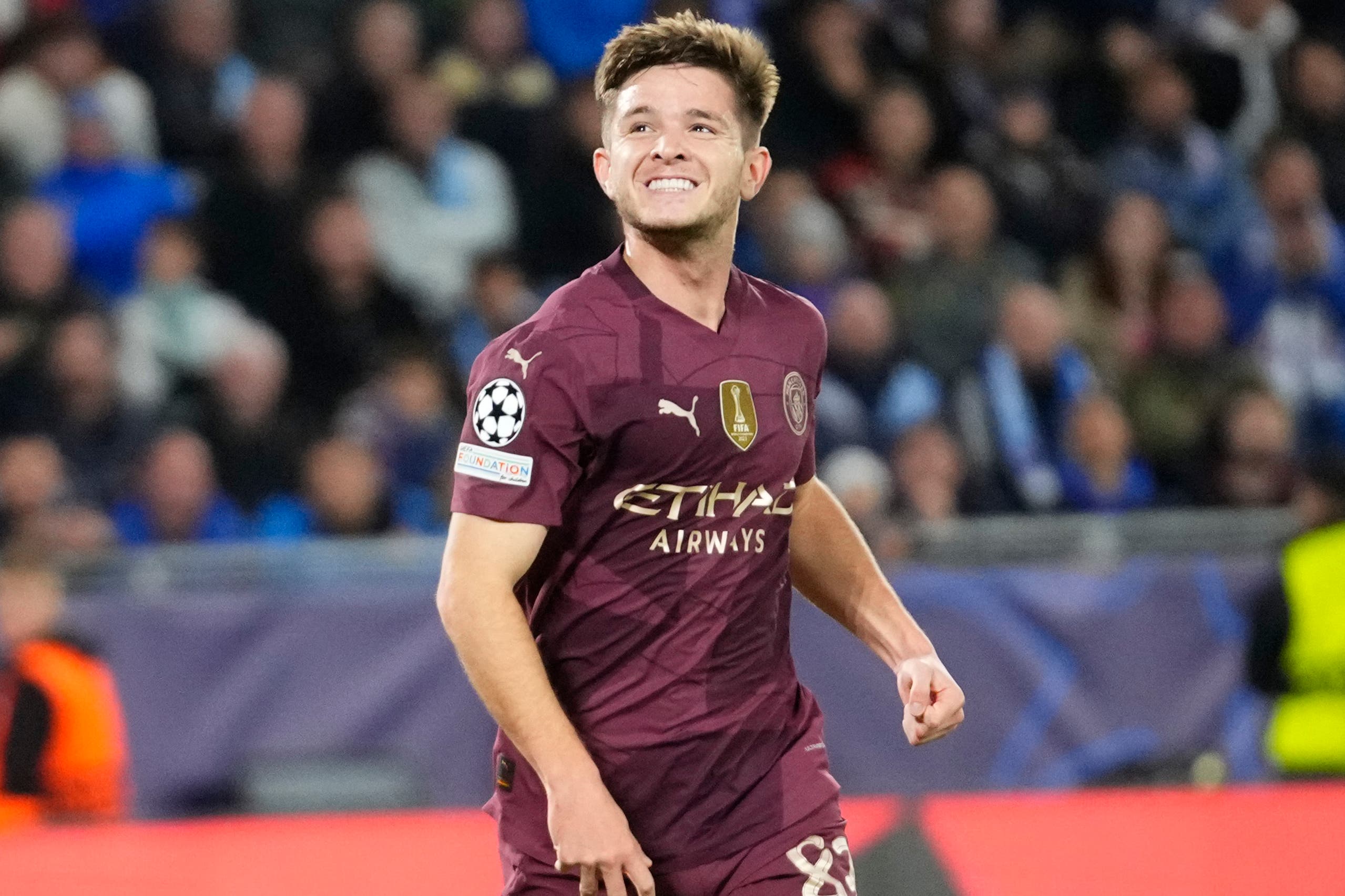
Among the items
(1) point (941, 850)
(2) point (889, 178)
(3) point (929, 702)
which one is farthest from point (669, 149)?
(2) point (889, 178)

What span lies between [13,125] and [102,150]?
386 millimetres

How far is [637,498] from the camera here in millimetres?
2914

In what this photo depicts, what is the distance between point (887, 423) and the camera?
7.67 m

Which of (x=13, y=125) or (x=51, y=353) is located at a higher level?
(x=13, y=125)

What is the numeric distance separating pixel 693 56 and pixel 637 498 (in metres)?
0.70

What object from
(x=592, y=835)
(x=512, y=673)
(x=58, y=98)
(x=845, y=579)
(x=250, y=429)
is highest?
(x=58, y=98)

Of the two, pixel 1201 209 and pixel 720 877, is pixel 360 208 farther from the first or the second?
pixel 720 877

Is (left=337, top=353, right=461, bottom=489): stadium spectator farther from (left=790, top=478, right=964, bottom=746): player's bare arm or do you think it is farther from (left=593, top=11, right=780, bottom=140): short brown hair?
(left=593, top=11, right=780, bottom=140): short brown hair

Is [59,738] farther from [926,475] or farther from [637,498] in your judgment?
[637,498]

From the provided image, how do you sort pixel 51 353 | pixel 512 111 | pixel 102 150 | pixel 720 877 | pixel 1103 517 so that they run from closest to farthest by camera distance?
pixel 720 877
pixel 1103 517
pixel 51 353
pixel 102 150
pixel 512 111

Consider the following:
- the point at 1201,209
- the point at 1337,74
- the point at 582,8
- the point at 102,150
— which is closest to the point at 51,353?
the point at 102,150

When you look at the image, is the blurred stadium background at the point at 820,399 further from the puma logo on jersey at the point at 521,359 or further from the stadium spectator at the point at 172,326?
the puma logo on jersey at the point at 521,359

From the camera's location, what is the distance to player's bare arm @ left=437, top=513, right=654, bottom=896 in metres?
2.67

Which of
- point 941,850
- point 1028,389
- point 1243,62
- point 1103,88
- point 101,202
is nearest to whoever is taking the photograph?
point 941,850
